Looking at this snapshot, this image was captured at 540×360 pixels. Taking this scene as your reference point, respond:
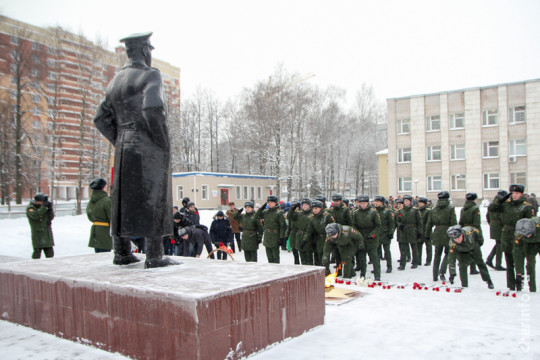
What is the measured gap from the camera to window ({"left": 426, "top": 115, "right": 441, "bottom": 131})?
38.4m

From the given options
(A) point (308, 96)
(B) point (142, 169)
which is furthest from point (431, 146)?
(B) point (142, 169)

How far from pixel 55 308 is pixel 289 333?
2.32 m

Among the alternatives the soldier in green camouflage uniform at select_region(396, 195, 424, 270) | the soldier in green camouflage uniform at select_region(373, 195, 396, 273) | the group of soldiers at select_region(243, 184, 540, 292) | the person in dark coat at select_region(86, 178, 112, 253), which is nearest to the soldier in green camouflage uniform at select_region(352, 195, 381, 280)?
the group of soldiers at select_region(243, 184, 540, 292)

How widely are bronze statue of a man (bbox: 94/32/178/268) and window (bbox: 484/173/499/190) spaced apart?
3703 cm

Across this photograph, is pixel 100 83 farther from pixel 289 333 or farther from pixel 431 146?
pixel 289 333

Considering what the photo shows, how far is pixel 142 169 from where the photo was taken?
185 inches

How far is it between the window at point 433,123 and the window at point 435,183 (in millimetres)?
4288

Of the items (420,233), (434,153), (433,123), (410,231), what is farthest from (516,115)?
(410,231)

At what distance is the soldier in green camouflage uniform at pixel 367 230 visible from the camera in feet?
29.8

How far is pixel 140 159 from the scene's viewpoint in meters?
4.70

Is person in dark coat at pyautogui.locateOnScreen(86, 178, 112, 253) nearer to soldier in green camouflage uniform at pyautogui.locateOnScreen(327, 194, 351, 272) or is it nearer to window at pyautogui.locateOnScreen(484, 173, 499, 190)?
soldier in green camouflage uniform at pyautogui.locateOnScreen(327, 194, 351, 272)

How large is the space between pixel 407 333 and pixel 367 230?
517 centimetres

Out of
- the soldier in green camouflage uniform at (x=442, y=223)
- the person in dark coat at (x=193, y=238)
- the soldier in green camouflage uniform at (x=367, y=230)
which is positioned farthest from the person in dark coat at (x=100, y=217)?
the soldier in green camouflage uniform at (x=442, y=223)

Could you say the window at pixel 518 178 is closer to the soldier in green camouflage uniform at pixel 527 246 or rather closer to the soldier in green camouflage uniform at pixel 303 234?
the soldier in green camouflage uniform at pixel 303 234
